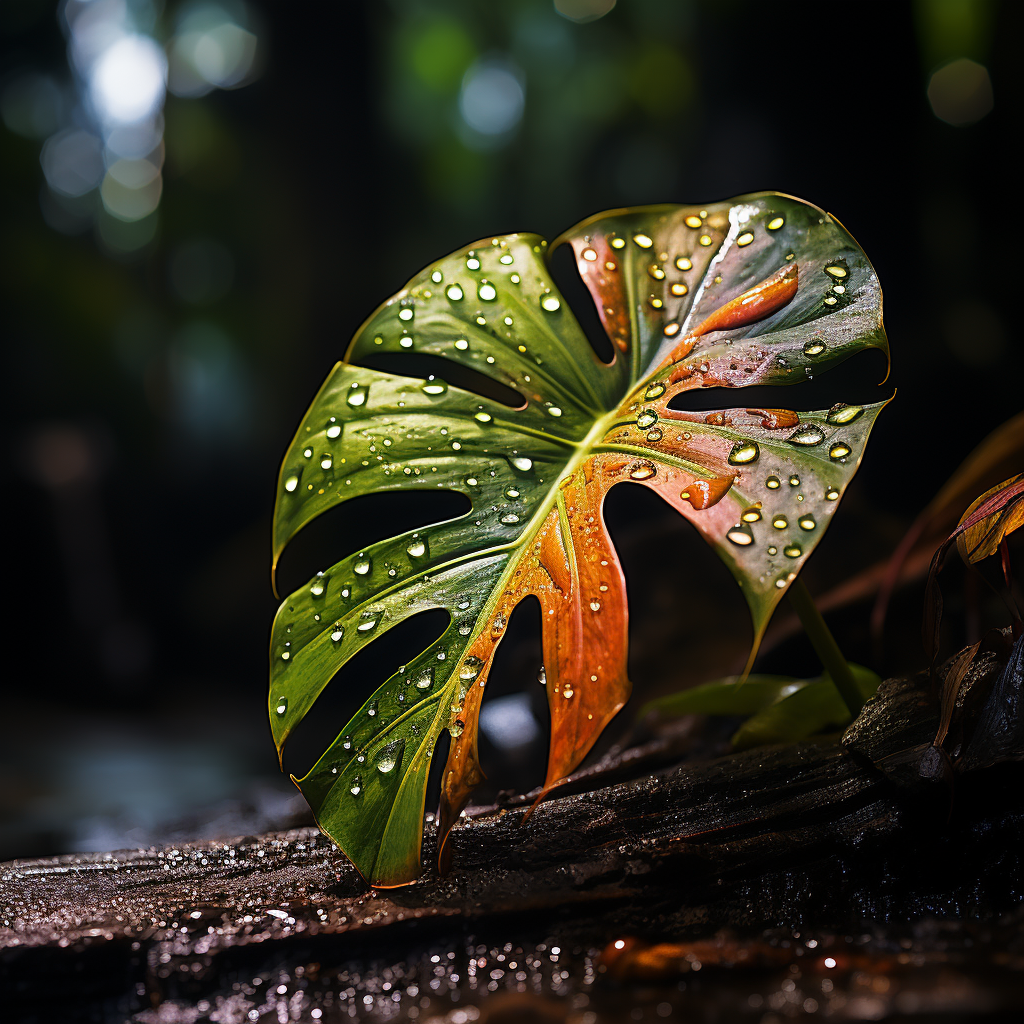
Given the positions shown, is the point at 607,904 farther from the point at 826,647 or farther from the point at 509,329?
the point at 509,329

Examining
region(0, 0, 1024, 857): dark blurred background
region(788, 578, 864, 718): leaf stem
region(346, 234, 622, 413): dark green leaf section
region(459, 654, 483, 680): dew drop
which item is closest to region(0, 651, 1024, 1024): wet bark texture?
region(788, 578, 864, 718): leaf stem

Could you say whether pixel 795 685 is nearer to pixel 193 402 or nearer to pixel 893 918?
pixel 893 918

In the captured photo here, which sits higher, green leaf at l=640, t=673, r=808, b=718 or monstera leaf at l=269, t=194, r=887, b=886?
monstera leaf at l=269, t=194, r=887, b=886

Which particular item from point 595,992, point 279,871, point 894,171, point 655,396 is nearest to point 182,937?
point 279,871

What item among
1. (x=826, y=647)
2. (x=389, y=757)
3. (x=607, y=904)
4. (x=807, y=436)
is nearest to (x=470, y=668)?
(x=389, y=757)

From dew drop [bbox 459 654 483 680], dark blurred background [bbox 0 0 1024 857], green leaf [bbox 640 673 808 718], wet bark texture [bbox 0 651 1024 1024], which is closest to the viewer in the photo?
wet bark texture [bbox 0 651 1024 1024]

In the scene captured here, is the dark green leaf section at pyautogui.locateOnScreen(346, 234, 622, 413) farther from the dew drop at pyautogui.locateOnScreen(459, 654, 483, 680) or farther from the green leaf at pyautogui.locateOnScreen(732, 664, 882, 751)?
the green leaf at pyautogui.locateOnScreen(732, 664, 882, 751)
